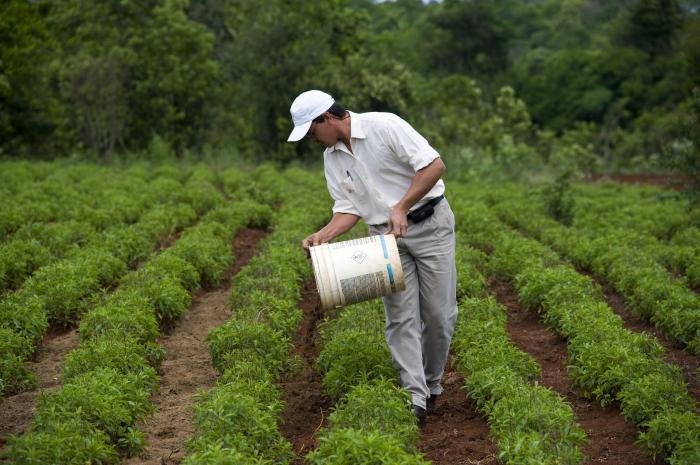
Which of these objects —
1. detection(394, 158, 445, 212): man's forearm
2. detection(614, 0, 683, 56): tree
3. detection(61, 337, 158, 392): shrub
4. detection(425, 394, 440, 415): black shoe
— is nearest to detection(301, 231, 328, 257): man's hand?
detection(394, 158, 445, 212): man's forearm

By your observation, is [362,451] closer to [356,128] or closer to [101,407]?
[101,407]

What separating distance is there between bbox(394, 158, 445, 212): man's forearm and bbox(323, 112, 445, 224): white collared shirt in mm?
42

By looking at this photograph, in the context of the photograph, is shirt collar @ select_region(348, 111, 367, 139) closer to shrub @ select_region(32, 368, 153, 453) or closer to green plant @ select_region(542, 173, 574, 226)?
shrub @ select_region(32, 368, 153, 453)

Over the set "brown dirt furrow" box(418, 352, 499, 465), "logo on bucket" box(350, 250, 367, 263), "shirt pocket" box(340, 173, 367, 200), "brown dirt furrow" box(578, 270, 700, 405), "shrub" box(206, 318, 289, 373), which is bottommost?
"brown dirt furrow" box(578, 270, 700, 405)

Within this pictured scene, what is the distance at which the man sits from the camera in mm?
6371

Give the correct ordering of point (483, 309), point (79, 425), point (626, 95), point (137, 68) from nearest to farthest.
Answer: point (79, 425) < point (483, 309) < point (137, 68) < point (626, 95)

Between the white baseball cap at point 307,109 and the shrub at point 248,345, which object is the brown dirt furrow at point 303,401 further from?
the white baseball cap at point 307,109

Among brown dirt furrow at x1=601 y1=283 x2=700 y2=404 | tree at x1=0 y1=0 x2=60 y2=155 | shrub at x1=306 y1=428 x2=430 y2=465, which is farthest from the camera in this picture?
tree at x1=0 y1=0 x2=60 y2=155

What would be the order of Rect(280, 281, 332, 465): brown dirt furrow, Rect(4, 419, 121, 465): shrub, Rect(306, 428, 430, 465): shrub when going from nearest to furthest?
Rect(306, 428, 430, 465): shrub, Rect(4, 419, 121, 465): shrub, Rect(280, 281, 332, 465): brown dirt furrow

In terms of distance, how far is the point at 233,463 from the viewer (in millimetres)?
5270

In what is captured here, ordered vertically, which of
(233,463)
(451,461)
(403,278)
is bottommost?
(451,461)

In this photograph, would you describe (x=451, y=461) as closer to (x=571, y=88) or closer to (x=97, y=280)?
(x=97, y=280)

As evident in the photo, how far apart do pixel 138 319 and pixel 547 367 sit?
3783 mm

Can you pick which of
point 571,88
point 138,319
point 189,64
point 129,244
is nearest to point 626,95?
point 571,88
